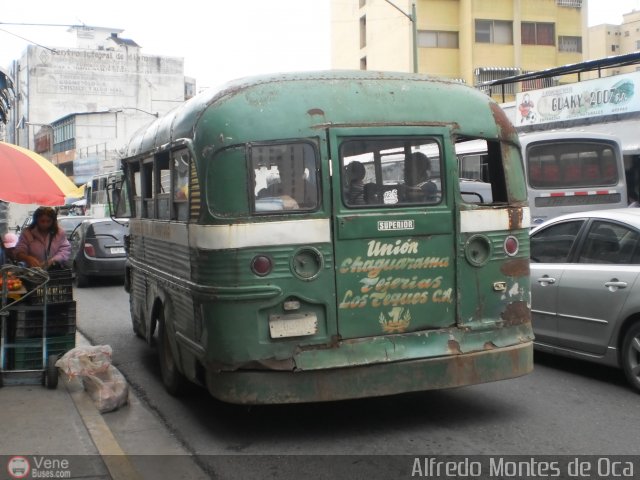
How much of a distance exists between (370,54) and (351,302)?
45212 mm

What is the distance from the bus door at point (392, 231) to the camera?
5.23 metres

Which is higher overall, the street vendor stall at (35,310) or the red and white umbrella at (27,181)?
the red and white umbrella at (27,181)

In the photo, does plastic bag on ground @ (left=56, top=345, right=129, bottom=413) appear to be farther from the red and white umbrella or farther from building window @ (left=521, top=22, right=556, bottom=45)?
building window @ (left=521, top=22, right=556, bottom=45)

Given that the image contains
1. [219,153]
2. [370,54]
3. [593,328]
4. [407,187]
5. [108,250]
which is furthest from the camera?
[370,54]

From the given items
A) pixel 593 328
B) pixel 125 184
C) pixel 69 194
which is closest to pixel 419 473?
pixel 593 328

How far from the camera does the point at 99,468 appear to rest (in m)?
4.81

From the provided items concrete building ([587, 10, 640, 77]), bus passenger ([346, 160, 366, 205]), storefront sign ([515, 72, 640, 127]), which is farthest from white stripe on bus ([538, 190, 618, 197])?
concrete building ([587, 10, 640, 77])

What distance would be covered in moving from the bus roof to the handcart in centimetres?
225

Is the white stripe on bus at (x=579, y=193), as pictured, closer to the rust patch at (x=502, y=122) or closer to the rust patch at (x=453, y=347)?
the rust patch at (x=502, y=122)

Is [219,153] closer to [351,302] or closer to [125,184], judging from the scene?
[351,302]

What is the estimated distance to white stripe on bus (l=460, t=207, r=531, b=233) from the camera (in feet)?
18.1

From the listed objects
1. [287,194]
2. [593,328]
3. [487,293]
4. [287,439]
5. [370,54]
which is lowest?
[287,439]

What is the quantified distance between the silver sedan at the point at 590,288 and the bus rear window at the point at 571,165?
6.05 metres

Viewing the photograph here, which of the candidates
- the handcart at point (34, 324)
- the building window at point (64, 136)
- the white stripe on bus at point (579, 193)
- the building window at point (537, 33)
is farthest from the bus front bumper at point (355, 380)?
the building window at point (64, 136)
